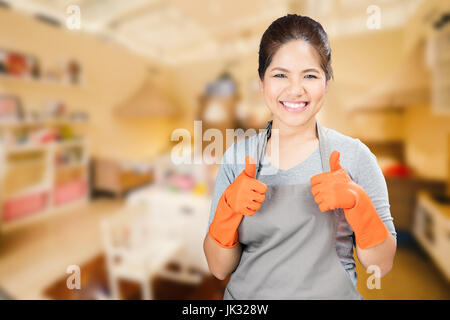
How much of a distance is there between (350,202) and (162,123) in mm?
2186

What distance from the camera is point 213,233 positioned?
0.41 m

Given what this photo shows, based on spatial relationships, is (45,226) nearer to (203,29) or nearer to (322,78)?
(203,29)

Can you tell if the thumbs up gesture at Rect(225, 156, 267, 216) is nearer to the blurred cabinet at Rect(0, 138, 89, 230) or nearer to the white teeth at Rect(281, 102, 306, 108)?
the white teeth at Rect(281, 102, 306, 108)

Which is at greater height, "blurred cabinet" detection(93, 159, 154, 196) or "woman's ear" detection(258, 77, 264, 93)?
"woman's ear" detection(258, 77, 264, 93)

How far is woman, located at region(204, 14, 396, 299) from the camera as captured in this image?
1.18 feet

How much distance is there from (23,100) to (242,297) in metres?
3.26

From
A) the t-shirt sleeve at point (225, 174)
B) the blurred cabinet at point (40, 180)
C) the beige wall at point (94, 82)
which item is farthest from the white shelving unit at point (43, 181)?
the t-shirt sleeve at point (225, 174)

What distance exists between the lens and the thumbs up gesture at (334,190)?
343 mm

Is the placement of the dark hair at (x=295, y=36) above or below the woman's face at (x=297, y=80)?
above

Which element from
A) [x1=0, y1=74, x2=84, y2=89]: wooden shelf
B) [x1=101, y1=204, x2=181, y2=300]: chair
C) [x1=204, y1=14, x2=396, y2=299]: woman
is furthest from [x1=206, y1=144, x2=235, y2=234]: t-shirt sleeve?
[x1=0, y1=74, x2=84, y2=89]: wooden shelf

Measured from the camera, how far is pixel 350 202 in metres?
0.35

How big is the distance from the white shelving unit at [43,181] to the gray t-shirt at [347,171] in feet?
9.16

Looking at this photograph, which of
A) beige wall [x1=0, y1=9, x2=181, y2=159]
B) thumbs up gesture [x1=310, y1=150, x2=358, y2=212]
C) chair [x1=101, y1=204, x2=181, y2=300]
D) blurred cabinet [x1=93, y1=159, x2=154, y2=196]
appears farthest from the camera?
blurred cabinet [x1=93, y1=159, x2=154, y2=196]

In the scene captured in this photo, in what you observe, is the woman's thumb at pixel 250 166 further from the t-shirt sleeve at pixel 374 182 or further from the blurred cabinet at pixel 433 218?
the blurred cabinet at pixel 433 218
